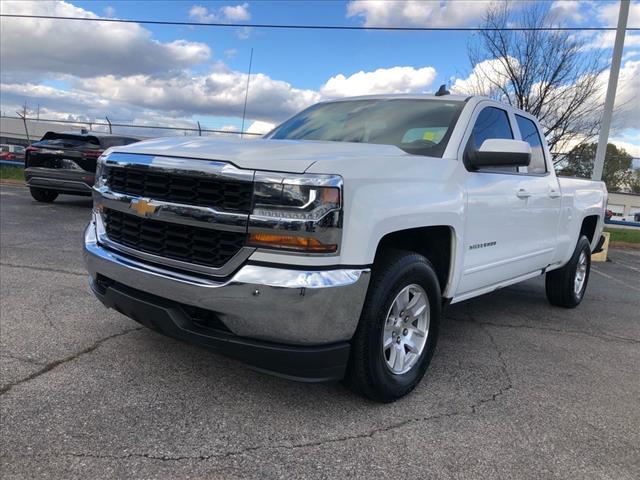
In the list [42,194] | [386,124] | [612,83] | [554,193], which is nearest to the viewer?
[386,124]

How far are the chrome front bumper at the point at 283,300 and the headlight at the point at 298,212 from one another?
14cm

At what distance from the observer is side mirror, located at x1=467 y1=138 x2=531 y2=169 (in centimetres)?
361

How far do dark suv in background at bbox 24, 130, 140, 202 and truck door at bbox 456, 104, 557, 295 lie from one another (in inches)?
330

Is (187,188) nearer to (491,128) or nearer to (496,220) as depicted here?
(496,220)

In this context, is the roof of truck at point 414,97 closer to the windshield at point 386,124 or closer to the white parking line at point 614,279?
the windshield at point 386,124

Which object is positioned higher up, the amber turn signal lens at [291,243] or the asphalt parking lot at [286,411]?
the amber turn signal lens at [291,243]

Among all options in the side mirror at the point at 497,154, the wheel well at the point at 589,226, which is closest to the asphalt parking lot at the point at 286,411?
the side mirror at the point at 497,154

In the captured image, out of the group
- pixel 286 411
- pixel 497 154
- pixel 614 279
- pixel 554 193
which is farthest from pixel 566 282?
pixel 286 411

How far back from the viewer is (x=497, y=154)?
360 centimetres

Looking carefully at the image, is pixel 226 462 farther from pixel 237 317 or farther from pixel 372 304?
pixel 372 304

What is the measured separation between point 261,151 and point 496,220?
1992mm

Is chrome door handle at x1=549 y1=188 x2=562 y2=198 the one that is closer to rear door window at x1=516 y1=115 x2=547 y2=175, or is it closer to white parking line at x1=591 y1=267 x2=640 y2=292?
rear door window at x1=516 y1=115 x2=547 y2=175

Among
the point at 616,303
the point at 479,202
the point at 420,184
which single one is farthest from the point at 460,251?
the point at 616,303

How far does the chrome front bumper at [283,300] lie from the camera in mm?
2570
